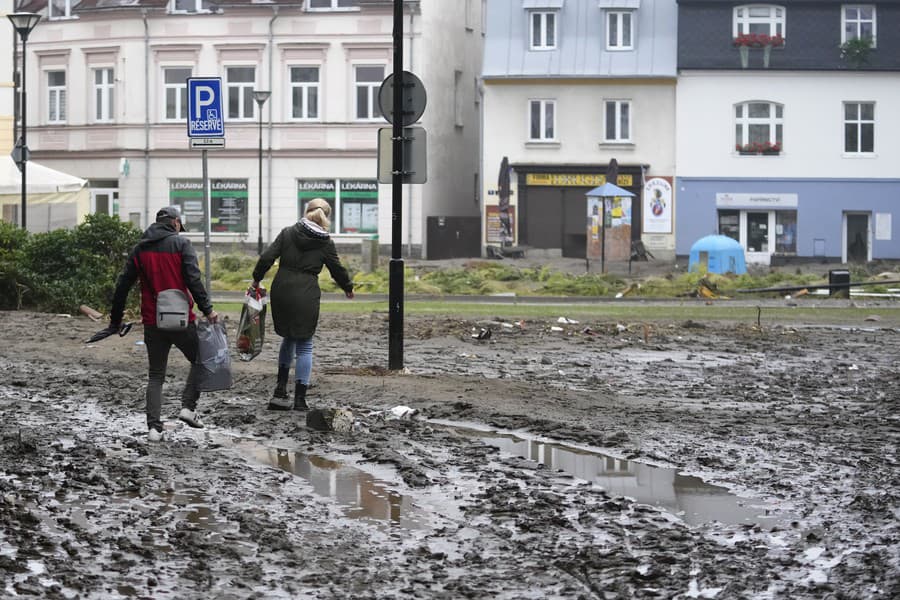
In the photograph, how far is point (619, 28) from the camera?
5416 centimetres

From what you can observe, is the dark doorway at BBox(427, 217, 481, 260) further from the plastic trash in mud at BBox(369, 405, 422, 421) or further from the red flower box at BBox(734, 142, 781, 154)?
the plastic trash in mud at BBox(369, 405, 422, 421)

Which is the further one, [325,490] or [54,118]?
[54,118]

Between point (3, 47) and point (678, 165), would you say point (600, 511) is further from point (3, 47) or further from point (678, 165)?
point (678, 165)

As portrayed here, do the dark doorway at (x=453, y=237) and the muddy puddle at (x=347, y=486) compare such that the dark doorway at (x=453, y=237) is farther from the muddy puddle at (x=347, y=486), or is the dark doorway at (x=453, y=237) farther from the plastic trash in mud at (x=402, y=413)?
the muddy puddle at (x=347, y=486)

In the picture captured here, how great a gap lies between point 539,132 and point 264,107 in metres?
10.0

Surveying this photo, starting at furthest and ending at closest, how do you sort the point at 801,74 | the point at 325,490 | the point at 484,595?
the point at 801,74 < the point at 325,490 < the point at 484,595

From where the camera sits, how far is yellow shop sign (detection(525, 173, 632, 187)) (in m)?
53.2

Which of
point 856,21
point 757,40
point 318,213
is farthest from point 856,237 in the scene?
point 318,213

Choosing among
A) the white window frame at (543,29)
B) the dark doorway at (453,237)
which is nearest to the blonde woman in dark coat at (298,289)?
the dark doorway at (453,237)

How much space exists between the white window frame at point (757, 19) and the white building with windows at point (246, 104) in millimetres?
10628

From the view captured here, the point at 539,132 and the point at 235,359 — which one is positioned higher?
the point at 539,132

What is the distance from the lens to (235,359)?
16.5 meters

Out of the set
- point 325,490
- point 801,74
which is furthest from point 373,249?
point 325,490

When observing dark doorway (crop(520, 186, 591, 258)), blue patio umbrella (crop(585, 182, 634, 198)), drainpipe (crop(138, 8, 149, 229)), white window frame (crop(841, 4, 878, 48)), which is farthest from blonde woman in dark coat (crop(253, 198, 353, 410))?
drainpipe (crop(138, 8, 149, 229))
